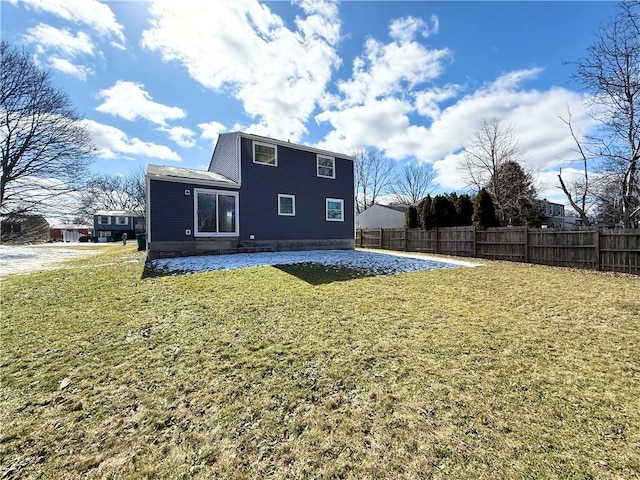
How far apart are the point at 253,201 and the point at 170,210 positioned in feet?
11.8

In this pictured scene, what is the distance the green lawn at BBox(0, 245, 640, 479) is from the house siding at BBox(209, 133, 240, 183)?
9351 millimetres

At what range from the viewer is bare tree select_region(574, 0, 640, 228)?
10723mm

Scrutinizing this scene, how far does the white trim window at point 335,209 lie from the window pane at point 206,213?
624cm

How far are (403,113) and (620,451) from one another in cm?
2121

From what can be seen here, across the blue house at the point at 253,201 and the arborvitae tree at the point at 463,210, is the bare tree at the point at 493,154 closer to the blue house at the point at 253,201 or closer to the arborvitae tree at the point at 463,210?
the arborvitae tree at the point at 463,210

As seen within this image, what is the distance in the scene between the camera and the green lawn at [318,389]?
6.30ft

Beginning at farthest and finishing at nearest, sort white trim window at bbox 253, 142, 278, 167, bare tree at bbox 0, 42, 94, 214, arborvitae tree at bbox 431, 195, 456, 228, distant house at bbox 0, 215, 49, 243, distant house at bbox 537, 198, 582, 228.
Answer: distant house at bbox 537, 198, 582, 228, distant house at bbox 0, 215, 49, 243, bare tree at bbox 0, 42, 94, 214, arborvitae tree at bbox 431, 195, 456, 228, white trim window at bbox 253, 142, 278, 167

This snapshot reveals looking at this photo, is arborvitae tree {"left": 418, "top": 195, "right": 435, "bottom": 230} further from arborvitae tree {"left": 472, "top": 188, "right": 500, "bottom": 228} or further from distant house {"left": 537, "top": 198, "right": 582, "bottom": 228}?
distant house {"left": 537, "top": 198, "right": 582, "bottom": 228}

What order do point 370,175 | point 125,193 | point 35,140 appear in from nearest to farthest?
point 35,140 → point 370,175 → point 125,193

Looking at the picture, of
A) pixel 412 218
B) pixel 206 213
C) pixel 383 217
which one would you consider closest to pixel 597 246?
pixel 412 218

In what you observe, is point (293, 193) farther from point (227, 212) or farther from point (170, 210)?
point (170, 210)

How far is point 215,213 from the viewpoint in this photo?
12.7 meters

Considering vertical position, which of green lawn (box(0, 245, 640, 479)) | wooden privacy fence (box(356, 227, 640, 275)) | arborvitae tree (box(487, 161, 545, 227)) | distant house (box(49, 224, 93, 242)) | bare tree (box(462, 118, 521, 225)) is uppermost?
bare tree (box(462, 118, 521, 225))

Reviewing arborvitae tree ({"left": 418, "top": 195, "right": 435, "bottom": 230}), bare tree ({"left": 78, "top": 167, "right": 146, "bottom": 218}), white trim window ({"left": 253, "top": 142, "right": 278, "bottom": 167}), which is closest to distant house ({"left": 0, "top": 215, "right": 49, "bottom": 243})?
white trim window ({"left": 253, "top": 142, "right": 278, "bottom": 167})
